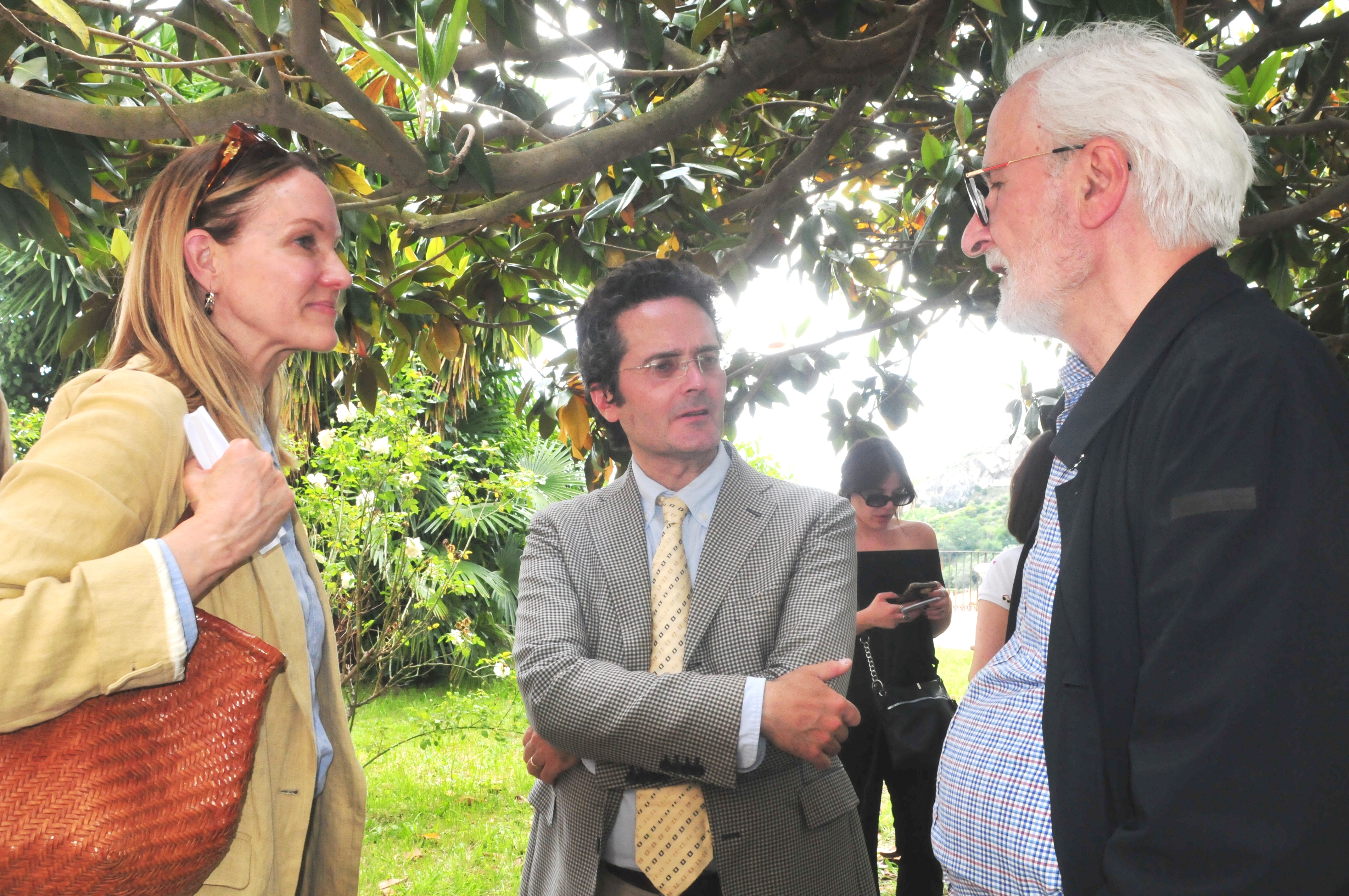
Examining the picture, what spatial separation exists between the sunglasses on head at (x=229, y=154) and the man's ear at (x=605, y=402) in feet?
3.03

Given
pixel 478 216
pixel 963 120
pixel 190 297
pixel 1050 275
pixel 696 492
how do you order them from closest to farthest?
pixel 1050 275 < pixel 190 297 < pixel 696 492 < pixel 963 120 < pixel 478 216

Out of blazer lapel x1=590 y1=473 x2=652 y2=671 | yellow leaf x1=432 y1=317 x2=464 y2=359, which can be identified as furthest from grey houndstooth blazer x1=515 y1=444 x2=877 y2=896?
yellow leaf x1=432 y1=317 x2=464 y2=359

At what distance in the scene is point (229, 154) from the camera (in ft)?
6.05

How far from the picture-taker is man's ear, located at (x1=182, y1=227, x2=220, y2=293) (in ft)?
5.86

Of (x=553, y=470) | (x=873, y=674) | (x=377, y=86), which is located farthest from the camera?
(x=553, y=470)

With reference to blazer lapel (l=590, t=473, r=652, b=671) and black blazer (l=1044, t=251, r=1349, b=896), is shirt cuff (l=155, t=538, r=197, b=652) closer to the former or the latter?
blazer lapel (l=590, t=473, r=652, b=671)

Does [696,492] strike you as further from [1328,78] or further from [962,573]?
[962,573]

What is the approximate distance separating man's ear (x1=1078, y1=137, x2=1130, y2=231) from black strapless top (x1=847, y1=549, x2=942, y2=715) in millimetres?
2245

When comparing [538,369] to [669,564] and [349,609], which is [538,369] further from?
[349,609]

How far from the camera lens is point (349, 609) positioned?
6.11 m

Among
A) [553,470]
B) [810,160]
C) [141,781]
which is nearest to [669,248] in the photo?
[810,160]

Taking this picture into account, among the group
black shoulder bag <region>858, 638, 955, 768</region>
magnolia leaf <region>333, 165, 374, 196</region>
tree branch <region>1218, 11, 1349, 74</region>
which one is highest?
magnolia leaf <region>333, 165, 374, 196</region>

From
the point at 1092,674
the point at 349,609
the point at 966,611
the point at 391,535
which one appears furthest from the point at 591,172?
the point at 391,535

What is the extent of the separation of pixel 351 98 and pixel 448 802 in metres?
5.67
